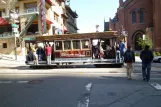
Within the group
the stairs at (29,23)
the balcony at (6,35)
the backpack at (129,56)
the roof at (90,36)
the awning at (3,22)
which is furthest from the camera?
the awning at (3,22)

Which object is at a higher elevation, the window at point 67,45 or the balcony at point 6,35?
the balcony at point 6,35

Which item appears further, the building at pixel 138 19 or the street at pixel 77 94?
the building at pixel 138 19

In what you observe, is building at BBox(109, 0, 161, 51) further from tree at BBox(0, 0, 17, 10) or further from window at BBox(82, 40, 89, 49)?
window at BBox(82, 40, 89, 49)

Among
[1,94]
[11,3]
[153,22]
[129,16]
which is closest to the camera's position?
[1,94]

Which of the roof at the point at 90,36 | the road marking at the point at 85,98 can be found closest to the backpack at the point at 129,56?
the road marking at the point at 85,98

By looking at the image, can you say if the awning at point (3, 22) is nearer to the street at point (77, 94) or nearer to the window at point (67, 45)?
the window at point (67, 45)

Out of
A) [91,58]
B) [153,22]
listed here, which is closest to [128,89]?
[91,58]

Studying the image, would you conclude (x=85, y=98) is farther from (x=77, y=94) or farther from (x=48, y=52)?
(x=48, y=52)

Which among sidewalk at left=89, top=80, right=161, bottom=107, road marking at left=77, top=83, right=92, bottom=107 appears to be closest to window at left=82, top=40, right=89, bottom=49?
sidewalk at left=89, top=80, right=161, bottom=107


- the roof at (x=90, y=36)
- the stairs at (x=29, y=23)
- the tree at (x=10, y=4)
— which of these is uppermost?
the tree at (x=10, y=4)

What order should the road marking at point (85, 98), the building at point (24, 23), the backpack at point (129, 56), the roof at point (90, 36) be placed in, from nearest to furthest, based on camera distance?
the road marking at point (85, 98), the backpack at point (129, 56), the roof at point (90, 36), the building at point (24, 23)

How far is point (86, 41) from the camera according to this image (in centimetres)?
2133

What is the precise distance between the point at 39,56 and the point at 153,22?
121ft

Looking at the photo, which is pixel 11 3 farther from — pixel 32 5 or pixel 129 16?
pixel 129 16
